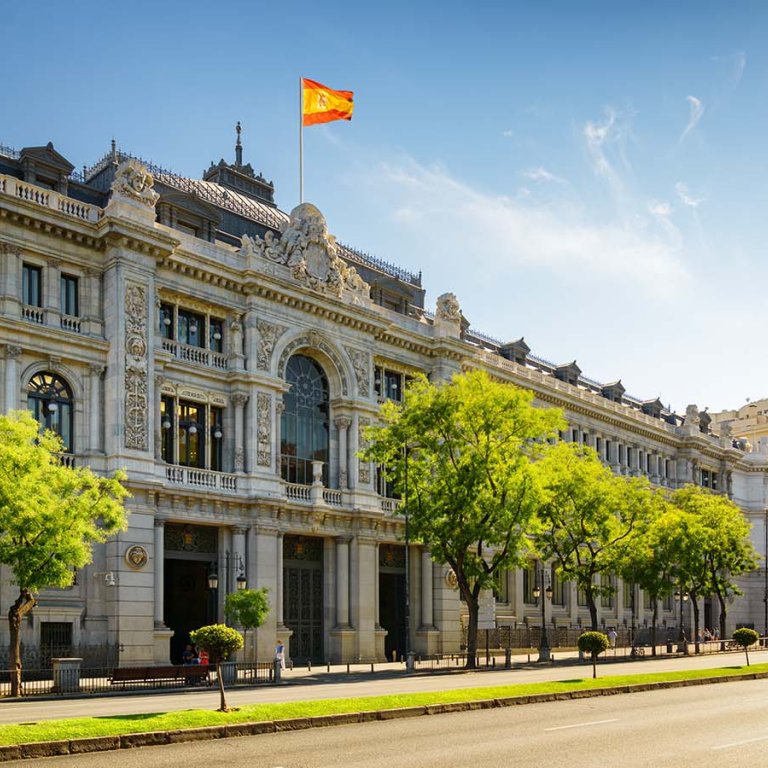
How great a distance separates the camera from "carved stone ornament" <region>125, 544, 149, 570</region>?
42.5 metres

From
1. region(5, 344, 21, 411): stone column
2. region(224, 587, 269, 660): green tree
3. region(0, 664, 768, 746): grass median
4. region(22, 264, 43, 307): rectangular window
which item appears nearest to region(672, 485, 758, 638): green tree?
region(224, 587, 269, 660): green tree

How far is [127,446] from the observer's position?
43.5 m

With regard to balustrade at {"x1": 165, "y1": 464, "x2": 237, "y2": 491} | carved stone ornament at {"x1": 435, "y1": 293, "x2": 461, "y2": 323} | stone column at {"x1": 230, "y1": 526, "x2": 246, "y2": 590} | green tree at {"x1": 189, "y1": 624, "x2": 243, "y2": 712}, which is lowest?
green tree at {"x1": 189, "y1": 624, "x2": 243, "y2": 712}

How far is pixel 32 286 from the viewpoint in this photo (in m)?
43.1

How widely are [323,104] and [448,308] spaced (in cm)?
1488

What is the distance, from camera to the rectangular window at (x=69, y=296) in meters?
44.1

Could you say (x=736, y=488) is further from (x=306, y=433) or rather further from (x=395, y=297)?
(x=306, y=433)

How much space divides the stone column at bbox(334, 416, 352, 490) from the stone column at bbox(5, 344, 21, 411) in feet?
61.9

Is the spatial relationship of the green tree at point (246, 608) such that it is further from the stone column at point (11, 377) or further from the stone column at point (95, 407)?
the stone column at point (11, 377)

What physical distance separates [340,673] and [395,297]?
26.1m

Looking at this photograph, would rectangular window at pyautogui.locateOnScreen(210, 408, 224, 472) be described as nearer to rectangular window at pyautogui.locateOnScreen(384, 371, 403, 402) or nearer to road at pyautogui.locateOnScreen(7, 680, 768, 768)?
rectangular window at pyautogui.locateOnScreen(384, 371, 403, 402)

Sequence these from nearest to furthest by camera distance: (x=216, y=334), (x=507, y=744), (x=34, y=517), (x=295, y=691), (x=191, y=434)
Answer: (x=507, y=744)
(x=34, y=517)
(x=295, y=691)
(x=191, y=434)
(x=216, y=334)

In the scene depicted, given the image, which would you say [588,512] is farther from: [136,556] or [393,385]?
[136,556]

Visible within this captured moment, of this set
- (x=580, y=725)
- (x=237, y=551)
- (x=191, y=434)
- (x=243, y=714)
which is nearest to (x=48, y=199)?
(x=191, y=434)
